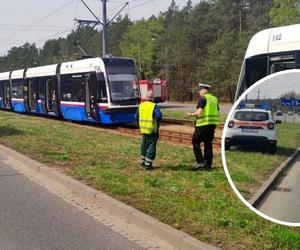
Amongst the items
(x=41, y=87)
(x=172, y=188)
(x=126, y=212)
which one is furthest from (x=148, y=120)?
(x=41, y=87)

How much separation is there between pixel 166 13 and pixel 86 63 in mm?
73158

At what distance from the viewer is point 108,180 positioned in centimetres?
847

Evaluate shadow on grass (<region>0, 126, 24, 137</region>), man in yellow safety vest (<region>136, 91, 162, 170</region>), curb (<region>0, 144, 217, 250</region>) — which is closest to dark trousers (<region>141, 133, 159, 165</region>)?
man in yellow safety vest (<region>136, 91, 162, 170</region>)

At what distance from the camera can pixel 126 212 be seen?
6.47m

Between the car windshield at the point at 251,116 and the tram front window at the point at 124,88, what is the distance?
1746 centimetres

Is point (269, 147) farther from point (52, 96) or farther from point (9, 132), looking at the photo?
point (52, 96)

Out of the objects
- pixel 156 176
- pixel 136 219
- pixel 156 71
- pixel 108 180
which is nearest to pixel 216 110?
pixel 156 176

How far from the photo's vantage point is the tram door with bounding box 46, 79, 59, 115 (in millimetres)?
26531

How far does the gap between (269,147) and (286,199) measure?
37cm

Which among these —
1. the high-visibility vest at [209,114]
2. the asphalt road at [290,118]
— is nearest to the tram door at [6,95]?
the high-visibility vest at [209,114]

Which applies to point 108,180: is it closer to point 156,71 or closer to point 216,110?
point 216,110

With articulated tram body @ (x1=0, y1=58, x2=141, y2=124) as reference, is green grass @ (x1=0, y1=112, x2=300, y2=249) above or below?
below

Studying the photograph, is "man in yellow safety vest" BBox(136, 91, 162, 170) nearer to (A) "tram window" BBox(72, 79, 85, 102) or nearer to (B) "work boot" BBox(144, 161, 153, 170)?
(B) "work boot" BBox(144, 161, 153, 170)

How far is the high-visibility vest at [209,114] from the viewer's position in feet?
29.4
